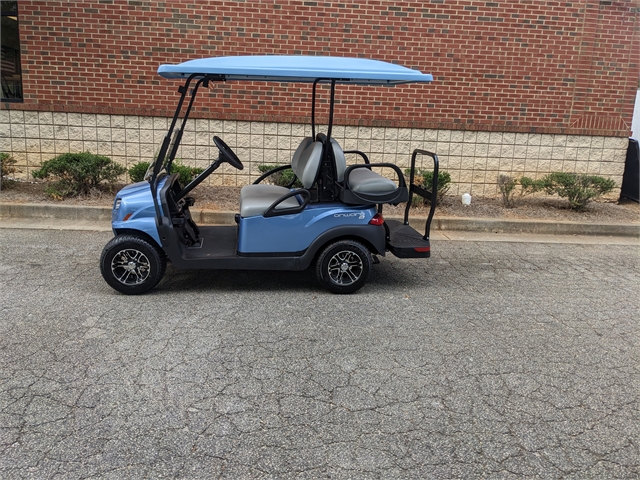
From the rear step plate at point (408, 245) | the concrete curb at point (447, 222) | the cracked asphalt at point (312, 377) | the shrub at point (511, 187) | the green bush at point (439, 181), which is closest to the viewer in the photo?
the cracked asphalt at point (312, 377)

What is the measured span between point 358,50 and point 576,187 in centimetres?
402

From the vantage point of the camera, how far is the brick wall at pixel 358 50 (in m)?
8.77

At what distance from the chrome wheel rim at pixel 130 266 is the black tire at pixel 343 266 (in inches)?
60.8

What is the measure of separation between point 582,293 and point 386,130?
4656mm

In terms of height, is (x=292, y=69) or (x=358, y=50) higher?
(x=358, y=50)

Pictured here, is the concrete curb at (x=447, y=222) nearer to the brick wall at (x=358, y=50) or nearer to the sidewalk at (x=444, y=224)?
the sidewalk at (x=444, y=224)

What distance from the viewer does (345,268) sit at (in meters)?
5.11

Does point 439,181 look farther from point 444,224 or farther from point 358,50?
point 358,50

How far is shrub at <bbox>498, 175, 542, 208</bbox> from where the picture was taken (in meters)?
8.65

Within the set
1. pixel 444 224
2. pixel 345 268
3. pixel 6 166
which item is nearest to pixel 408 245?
pixel 345 268

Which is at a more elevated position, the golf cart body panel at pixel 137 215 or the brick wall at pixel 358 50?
the brick wall at pixel 358 50

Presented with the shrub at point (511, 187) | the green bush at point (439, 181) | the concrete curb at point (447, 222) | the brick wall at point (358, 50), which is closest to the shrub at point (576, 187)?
the shrub at point (511, 187)

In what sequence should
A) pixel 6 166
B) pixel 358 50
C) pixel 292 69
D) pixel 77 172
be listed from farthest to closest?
pixel 358 50 < pixel 6 166 < pixel 77 172 < pixel 292 69

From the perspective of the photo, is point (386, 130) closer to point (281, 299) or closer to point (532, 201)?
point (532, 201)
